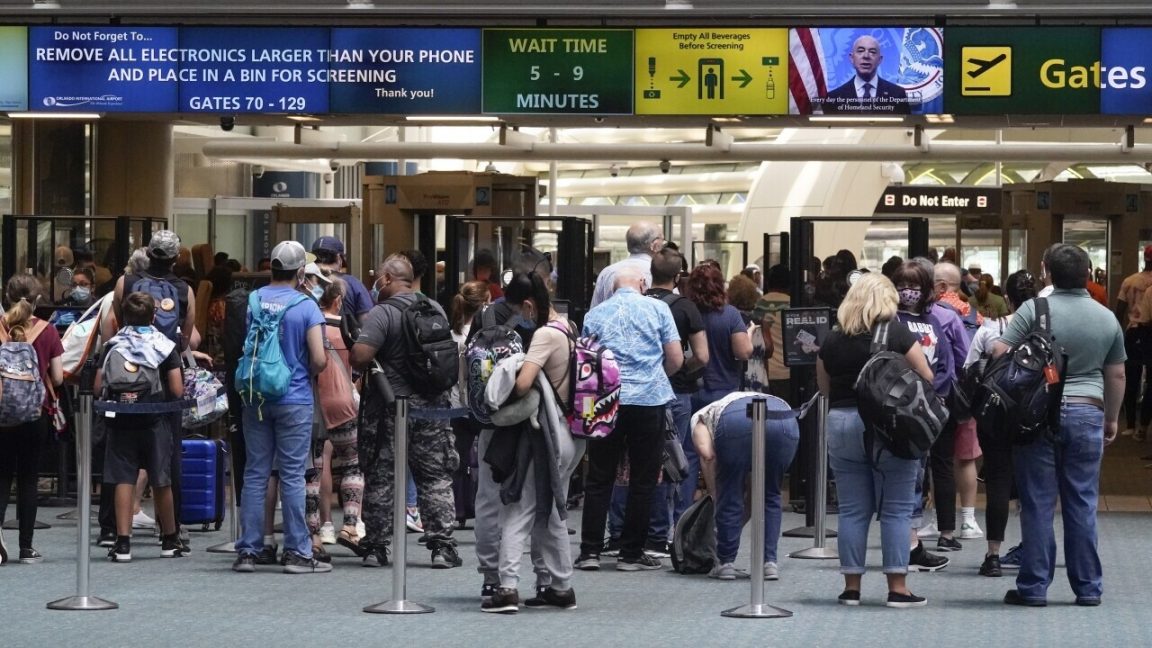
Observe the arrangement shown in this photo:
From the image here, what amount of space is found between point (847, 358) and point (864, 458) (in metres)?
0.44

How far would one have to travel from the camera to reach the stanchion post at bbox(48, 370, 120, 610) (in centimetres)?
789

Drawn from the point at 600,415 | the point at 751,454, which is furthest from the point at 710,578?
the point at 600,415

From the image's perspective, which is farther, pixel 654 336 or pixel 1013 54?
pixel 1013 54

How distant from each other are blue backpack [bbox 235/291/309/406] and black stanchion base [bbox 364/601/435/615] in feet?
4.46

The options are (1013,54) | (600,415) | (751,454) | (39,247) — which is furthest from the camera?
(39,247)

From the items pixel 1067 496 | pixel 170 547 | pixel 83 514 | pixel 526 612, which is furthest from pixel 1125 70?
pixel 83 514

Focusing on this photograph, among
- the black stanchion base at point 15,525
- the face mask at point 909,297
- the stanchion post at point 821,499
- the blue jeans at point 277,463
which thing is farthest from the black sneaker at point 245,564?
the face mask at point 909,297

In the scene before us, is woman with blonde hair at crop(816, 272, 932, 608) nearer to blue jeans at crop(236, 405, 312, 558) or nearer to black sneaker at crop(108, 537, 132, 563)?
blue jeans at crop(236, 405, 312, 558)

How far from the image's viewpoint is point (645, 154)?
2394 centimetres

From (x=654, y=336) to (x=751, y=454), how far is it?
2.53 feet

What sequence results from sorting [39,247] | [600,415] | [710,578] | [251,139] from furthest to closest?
[251,139], [39,247], [710,578], [600,415]

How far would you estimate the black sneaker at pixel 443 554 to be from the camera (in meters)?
9.35

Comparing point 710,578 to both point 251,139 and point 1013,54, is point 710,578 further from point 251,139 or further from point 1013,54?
point 251,139

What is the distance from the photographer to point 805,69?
12125 mm
